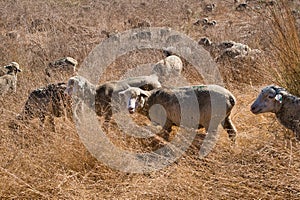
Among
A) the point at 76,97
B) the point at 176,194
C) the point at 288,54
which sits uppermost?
the point at 288,54

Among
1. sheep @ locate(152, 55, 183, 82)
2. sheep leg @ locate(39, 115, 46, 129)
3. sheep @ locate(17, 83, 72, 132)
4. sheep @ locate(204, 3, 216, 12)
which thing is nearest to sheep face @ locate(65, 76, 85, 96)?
sheep @ locate(17, 83, 72, 132)

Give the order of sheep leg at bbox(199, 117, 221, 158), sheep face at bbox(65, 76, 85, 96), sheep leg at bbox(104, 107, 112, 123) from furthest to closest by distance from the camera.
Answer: sheep face at bbox(65, 76, 85, 96)
sheep leg at bbox(104, 107, 112, 123)
sheep leg at bbox(199, 117, 221, 158)

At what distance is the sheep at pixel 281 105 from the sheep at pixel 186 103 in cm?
34

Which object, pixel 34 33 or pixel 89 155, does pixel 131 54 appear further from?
pixel 34 33

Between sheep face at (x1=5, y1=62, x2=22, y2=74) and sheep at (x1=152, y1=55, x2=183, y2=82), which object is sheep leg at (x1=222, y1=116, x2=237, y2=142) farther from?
sheep face at (x1=5, y1=62, x2=22, y2=74)

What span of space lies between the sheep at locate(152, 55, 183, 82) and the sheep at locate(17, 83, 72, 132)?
160cm

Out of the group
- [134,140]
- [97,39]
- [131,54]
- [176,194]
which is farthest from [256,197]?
[97,39]

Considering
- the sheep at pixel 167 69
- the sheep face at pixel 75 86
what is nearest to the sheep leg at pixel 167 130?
the sheep face at pixel 75 86

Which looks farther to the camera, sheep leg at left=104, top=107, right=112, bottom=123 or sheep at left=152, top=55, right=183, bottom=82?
sheep at left=152, top=55, right=183, bottom=82

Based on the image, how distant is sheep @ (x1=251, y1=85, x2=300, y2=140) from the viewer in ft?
12.8

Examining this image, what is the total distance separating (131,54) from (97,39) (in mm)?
4279

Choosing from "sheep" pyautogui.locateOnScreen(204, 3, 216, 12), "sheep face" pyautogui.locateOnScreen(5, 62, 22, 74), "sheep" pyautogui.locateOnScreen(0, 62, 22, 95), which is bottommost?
"sheep" pyautogui.locateOnScreen(0, 62, 22, 95)

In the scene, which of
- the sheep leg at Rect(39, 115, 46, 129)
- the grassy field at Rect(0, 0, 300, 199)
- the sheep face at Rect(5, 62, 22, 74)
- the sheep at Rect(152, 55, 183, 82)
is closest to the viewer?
the grassy field at Rect(0, 0, 300, 199)

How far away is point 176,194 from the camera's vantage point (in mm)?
3111
